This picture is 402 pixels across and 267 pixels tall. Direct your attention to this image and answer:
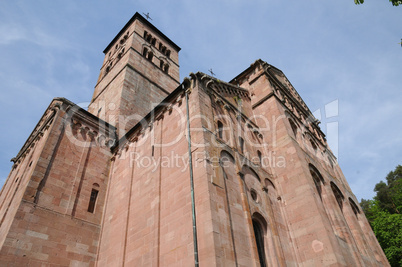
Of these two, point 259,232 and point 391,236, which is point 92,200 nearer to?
point 259,232

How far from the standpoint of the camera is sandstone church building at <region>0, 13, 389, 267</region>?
8812 mm

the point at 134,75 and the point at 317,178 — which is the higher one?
the point at 134,75

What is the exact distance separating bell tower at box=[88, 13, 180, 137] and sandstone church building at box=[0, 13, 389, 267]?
2.22m

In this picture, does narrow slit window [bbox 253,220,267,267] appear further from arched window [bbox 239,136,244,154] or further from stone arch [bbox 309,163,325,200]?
stone arch [bbox 309,163,325,200]

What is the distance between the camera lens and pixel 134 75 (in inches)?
910

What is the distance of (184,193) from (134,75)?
16.3 m

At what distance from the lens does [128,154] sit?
589 inches

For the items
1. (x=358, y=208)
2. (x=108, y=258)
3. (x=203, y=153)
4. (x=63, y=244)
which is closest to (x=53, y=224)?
(x=63, y=244)

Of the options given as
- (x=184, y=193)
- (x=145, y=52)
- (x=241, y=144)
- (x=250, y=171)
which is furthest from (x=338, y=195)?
(x=145, y=52)

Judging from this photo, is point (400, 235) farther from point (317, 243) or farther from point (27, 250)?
point (27, 250)

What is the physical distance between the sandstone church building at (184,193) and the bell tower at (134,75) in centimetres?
222

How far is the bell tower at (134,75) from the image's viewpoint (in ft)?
66.6

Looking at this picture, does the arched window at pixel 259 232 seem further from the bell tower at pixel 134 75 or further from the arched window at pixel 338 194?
the bell tower at pixel 134 75

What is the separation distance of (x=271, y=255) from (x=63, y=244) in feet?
27.9
